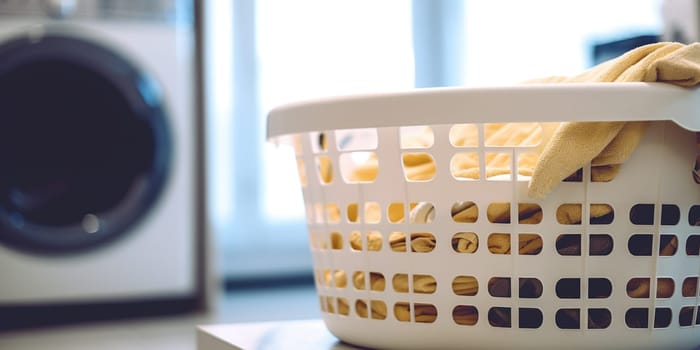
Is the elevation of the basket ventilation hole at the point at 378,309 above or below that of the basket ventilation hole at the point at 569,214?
below

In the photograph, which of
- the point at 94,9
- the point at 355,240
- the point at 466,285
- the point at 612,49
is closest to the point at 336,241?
the point at 355,240

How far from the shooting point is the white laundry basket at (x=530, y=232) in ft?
1.74

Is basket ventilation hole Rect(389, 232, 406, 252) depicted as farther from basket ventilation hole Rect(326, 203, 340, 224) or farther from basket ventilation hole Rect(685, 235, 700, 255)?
basket ventilation hole Rect(685, 235, 700, 255)

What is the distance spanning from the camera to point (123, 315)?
1788 millimetres

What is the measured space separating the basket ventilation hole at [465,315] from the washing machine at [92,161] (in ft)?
4.15

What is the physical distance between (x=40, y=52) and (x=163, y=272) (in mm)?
549

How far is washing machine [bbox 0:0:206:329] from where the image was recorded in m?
1.67

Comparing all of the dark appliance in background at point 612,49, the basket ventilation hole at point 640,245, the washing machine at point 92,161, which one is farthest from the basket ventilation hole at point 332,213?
the washing machine at point 92,161

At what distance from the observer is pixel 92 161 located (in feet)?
5.62

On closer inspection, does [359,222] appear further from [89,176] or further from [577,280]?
[89,176]

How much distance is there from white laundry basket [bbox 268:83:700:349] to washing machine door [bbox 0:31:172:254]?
1210mm

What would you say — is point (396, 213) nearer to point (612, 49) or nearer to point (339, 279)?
point (339, 279)

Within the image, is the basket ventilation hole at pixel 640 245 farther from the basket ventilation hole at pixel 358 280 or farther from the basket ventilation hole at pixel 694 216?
the basket ventilation hole at pixel 358 280

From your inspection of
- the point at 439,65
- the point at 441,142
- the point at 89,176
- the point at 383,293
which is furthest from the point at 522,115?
the point at 439,65
